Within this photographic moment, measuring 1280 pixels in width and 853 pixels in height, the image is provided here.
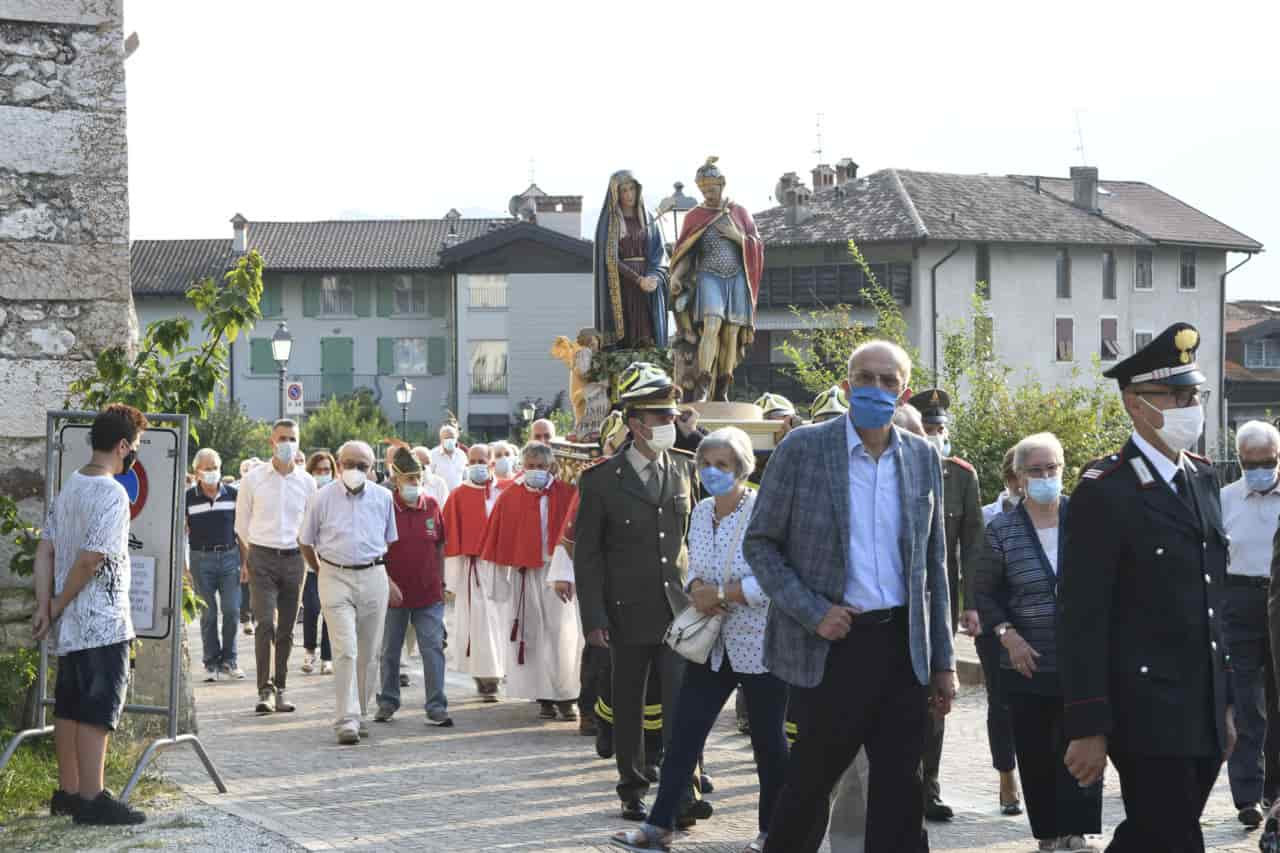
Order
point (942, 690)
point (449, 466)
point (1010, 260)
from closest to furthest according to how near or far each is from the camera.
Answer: point (942, 690)
point (449, 466)
point (1010, 260)

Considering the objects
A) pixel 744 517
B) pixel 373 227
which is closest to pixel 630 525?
pixel 744 517

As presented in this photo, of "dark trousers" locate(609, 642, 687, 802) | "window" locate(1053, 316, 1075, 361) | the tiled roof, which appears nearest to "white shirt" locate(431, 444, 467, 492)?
"dark trousers" locate(609, 642, 687, 802)

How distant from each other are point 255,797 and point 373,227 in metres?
78.0

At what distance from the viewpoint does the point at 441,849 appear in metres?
8.41

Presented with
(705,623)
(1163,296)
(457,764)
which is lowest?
(457,764)

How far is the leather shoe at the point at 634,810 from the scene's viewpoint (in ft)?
29.5

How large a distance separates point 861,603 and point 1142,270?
74.6m

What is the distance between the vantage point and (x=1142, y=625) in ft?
18.1

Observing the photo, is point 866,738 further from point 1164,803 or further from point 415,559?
point 415,559

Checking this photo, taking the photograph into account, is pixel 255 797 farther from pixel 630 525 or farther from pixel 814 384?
pixel 814 384

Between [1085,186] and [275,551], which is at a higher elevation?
[1085,186]

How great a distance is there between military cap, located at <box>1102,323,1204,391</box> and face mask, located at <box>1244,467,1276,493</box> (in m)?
4.41

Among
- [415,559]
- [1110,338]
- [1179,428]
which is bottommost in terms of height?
[415,559]

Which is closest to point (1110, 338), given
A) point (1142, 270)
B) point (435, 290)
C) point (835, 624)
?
point (1142, 270)
